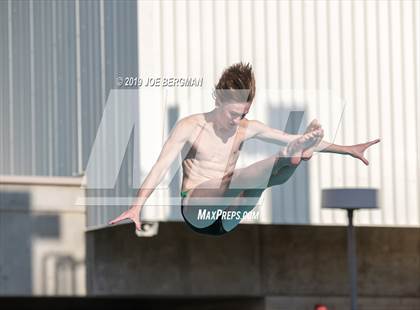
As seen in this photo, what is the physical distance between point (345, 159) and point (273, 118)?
5.14 ft

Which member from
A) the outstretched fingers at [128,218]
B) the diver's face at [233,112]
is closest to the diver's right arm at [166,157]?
the outstretched fingers at [128,218]

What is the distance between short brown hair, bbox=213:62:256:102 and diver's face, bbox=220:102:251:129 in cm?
5

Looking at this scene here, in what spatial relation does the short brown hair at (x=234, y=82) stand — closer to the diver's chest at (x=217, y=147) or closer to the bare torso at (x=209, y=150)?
the bare torso at (x=209, y=150)

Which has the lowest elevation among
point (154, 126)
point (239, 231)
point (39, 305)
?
point (39, 305)

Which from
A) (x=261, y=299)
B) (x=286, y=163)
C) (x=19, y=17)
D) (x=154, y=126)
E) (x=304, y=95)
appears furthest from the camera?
(x=19, y=17)

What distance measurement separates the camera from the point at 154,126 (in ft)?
53.7

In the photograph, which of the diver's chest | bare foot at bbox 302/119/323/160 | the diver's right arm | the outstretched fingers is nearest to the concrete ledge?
the diver's chest

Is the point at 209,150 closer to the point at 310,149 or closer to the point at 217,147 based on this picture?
the point at 217,147

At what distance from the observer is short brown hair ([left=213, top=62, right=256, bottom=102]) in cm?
815

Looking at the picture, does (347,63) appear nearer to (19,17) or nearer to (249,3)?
(249,3)

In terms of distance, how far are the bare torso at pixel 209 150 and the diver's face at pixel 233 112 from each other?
126mm

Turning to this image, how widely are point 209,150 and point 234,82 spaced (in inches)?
24.1

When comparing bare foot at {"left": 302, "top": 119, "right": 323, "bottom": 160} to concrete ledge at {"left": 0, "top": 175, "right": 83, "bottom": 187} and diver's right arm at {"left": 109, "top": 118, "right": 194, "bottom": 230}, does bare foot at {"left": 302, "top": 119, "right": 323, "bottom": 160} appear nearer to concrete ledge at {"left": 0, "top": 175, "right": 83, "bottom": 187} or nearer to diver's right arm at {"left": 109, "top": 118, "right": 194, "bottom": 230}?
diver's right arm at {"left": 109, "top": 118, "right": 194, "bottom": 230}

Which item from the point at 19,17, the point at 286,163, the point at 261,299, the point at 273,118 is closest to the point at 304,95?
the point at 273,118
